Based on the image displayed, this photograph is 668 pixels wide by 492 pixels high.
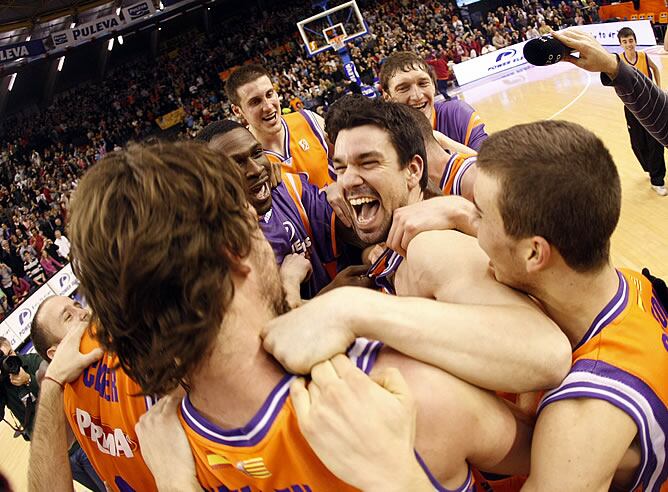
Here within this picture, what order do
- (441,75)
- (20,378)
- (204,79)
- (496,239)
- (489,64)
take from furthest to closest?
(204,79) → (489,64) → (441,75) → (20,378) → (496,239)

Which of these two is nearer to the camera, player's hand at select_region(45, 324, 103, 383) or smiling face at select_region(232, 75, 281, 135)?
player's hand at select_region(45, 324, 103, 383)

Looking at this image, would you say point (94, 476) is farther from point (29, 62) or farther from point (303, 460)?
point (29, 62)

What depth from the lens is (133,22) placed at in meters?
20.1

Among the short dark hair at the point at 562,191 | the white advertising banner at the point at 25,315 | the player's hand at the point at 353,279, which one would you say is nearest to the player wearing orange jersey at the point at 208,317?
the short dark hair at the point at 562,191

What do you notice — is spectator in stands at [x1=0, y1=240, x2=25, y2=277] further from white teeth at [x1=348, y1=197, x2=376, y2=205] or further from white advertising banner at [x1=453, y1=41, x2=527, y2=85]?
white advertising banner at [x1=453, y1=41, x2=527, y2=85]

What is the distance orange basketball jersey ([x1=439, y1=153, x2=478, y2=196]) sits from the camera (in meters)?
2.76

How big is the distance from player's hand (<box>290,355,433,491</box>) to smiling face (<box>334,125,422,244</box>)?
1320 millimetres

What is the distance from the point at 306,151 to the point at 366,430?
3255mm

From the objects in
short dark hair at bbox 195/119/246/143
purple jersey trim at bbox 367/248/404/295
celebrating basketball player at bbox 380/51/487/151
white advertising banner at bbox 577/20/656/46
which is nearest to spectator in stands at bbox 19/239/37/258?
celebrating basketball player at bbox 380/51/487/151

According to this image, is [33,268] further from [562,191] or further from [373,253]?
[562,191]

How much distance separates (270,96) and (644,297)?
10.3 ft

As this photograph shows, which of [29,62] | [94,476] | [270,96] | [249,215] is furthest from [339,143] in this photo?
[29,62]

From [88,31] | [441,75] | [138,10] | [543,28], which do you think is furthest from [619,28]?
[88,31]

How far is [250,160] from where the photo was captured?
2469 millimetres
